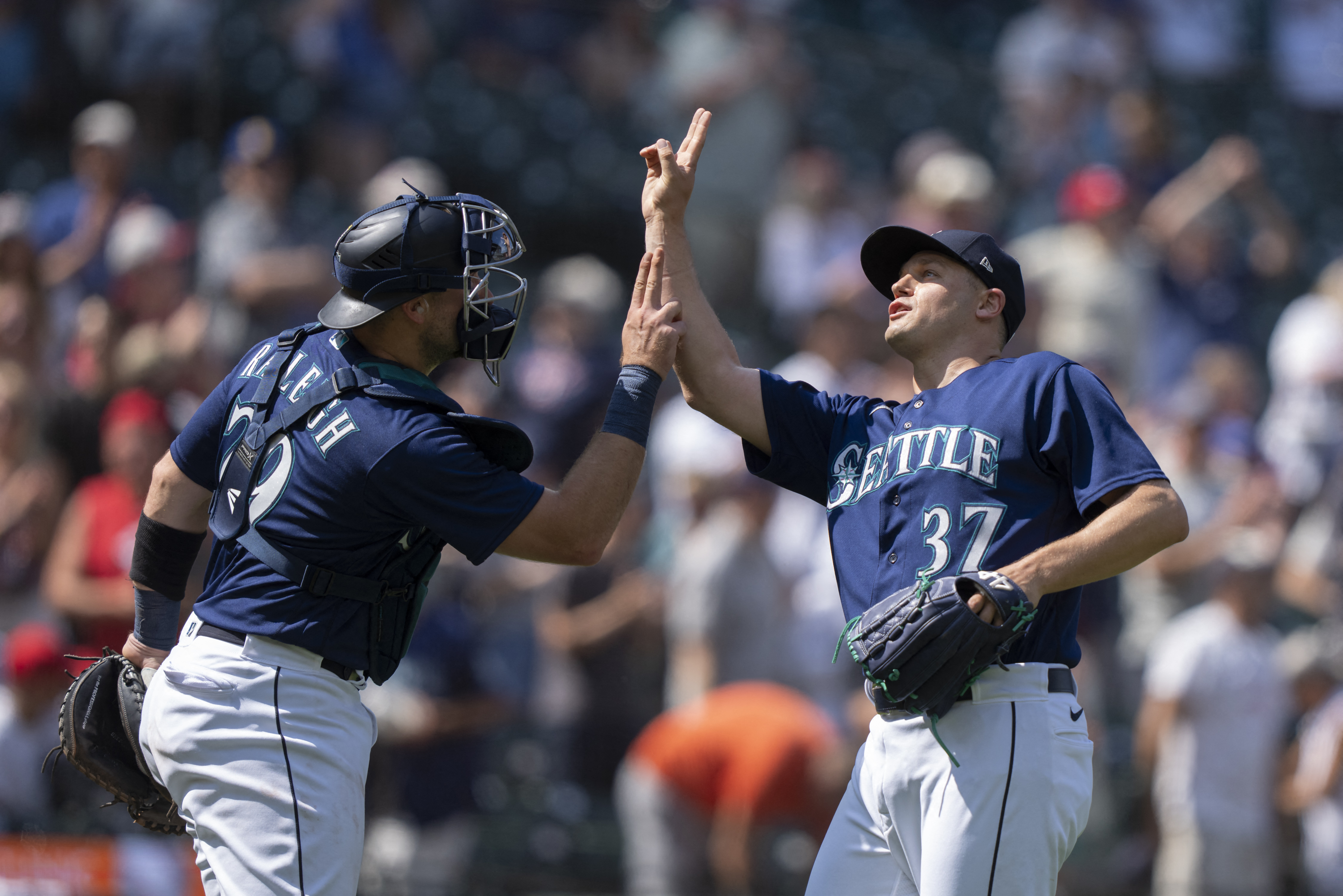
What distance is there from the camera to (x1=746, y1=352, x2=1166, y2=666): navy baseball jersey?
3.36 m

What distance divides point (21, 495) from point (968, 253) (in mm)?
5083

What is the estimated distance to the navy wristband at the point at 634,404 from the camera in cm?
355

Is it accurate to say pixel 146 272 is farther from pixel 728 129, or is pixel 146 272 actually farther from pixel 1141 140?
pixel 1141 140

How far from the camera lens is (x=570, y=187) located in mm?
9047

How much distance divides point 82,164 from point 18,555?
2.25 meters

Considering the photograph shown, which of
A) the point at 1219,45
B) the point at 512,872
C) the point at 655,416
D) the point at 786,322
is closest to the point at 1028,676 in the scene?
the point at 512,872

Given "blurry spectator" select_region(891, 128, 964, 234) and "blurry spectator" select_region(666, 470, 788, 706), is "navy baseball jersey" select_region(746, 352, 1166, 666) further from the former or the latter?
"blurry spectator" select_region(891, 128, 964, 234)

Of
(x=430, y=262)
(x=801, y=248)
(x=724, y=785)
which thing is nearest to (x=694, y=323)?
(x=430, y=262)

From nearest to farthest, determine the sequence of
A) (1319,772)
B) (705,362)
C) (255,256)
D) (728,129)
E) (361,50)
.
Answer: (705,362)
(1319,772)
(255,256)
(361,50)
(728,129)

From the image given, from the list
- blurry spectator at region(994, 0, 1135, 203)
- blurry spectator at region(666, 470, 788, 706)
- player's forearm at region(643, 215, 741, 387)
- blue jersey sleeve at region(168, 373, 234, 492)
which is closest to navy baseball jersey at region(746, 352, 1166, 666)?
player's forearm at region(643, 215, 741, 387)

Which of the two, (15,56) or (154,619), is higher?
(15,56)

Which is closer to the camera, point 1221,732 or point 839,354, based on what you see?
point 1221,732

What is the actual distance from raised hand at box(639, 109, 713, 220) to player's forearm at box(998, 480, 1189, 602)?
139 cm

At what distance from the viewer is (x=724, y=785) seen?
6691mm
